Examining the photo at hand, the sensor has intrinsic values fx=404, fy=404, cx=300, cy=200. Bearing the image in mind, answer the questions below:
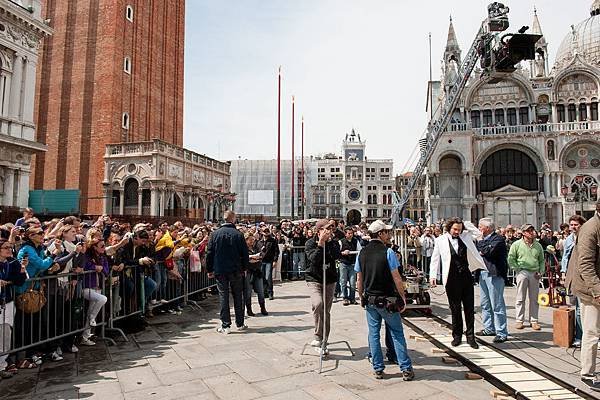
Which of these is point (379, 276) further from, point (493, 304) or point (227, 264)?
point (227, 264)

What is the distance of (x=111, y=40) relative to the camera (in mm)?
31250

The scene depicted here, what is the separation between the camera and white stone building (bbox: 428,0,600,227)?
32750mm

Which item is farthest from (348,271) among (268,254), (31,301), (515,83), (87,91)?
(515,83)

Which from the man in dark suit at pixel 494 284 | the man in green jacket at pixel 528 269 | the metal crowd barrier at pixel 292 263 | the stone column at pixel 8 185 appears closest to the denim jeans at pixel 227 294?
the man in dark suit at pixel 494 284

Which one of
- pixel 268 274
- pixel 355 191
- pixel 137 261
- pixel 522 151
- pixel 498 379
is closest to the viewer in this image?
pixel 498 379

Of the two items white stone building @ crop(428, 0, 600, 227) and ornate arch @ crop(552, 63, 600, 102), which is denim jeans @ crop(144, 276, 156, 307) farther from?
ornate arch @ crop(552, 63, 600, 102)

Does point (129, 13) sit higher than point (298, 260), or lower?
higher

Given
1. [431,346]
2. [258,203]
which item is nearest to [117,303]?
[431,346]

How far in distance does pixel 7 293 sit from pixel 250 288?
180 inches

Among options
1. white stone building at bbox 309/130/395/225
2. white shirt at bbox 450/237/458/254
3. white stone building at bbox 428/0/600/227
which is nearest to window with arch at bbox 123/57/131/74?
white stone building at bbox 428/0/600/227

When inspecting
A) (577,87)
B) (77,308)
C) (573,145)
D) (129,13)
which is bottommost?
(77,308)

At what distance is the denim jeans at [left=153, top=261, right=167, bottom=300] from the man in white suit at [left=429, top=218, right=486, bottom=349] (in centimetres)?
553

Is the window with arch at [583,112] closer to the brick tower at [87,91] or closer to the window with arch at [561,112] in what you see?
the window with arch at [561,112]

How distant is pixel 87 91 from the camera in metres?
31.6
